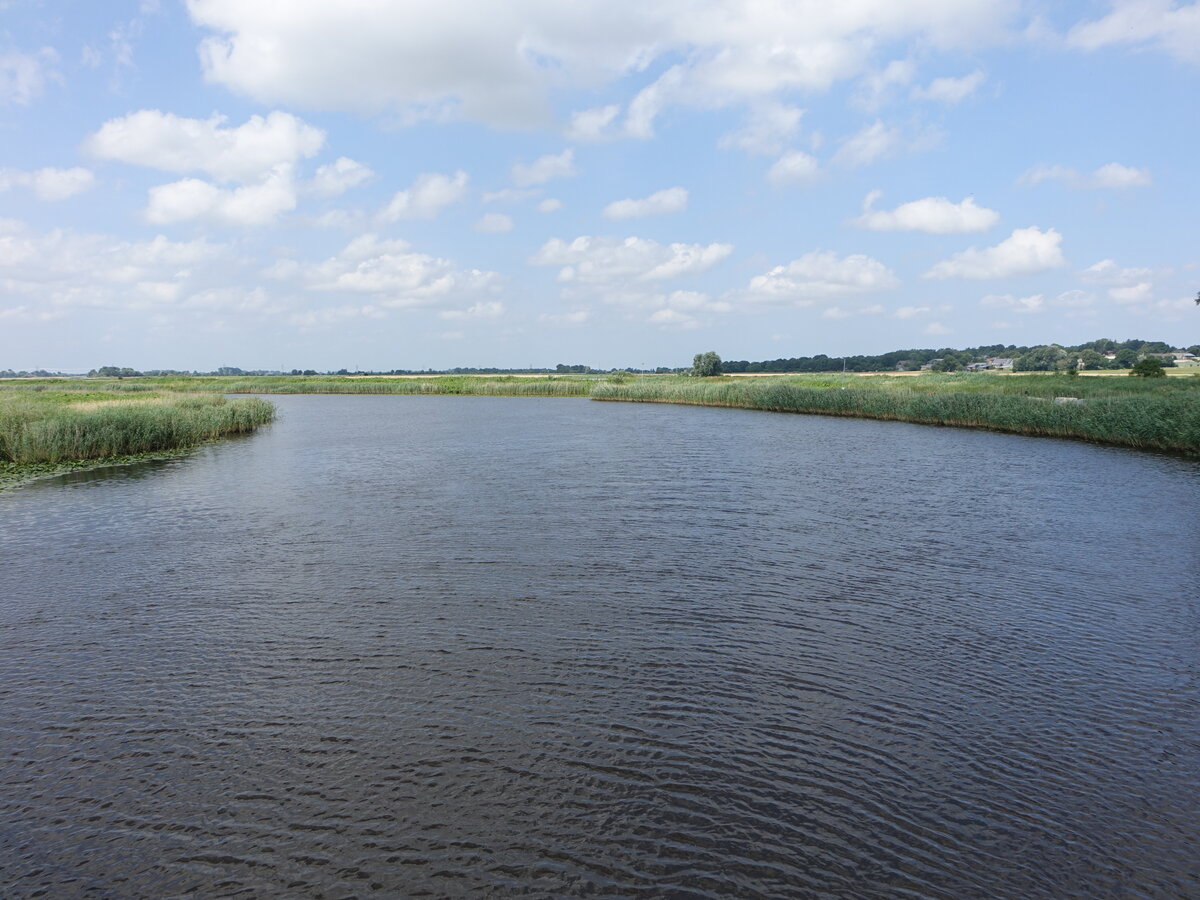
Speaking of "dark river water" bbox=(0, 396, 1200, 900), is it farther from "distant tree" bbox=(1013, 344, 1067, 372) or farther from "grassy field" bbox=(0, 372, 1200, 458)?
"distant tree" bbox=(1013, 344, 1067, 372)

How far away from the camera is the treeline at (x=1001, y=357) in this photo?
101500 mm

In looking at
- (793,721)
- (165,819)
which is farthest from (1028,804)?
(165,819)

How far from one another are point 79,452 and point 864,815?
31.0m

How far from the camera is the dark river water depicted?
5656 millimetres

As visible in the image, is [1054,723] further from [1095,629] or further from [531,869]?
[531,869]

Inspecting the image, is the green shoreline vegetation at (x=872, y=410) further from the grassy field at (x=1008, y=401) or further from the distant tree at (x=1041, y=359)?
the distant tree at (x=1041, y=359)

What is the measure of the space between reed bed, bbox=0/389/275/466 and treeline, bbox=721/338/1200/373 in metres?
90.8

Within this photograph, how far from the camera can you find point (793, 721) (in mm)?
7766

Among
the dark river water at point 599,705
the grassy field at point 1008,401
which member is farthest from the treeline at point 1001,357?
the dark river water at point 599,705

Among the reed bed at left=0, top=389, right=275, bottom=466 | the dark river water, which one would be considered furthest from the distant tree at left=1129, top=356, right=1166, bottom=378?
the reed bed at left=0, top=389, right=275, bottom=466

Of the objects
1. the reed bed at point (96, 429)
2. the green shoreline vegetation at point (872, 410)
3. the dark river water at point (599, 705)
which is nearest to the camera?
the dark river water at point (599, 705)

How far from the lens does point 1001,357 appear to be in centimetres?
13375

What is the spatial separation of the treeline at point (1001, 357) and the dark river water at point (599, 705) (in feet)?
283

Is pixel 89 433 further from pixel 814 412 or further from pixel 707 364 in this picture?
pixel 707 364
